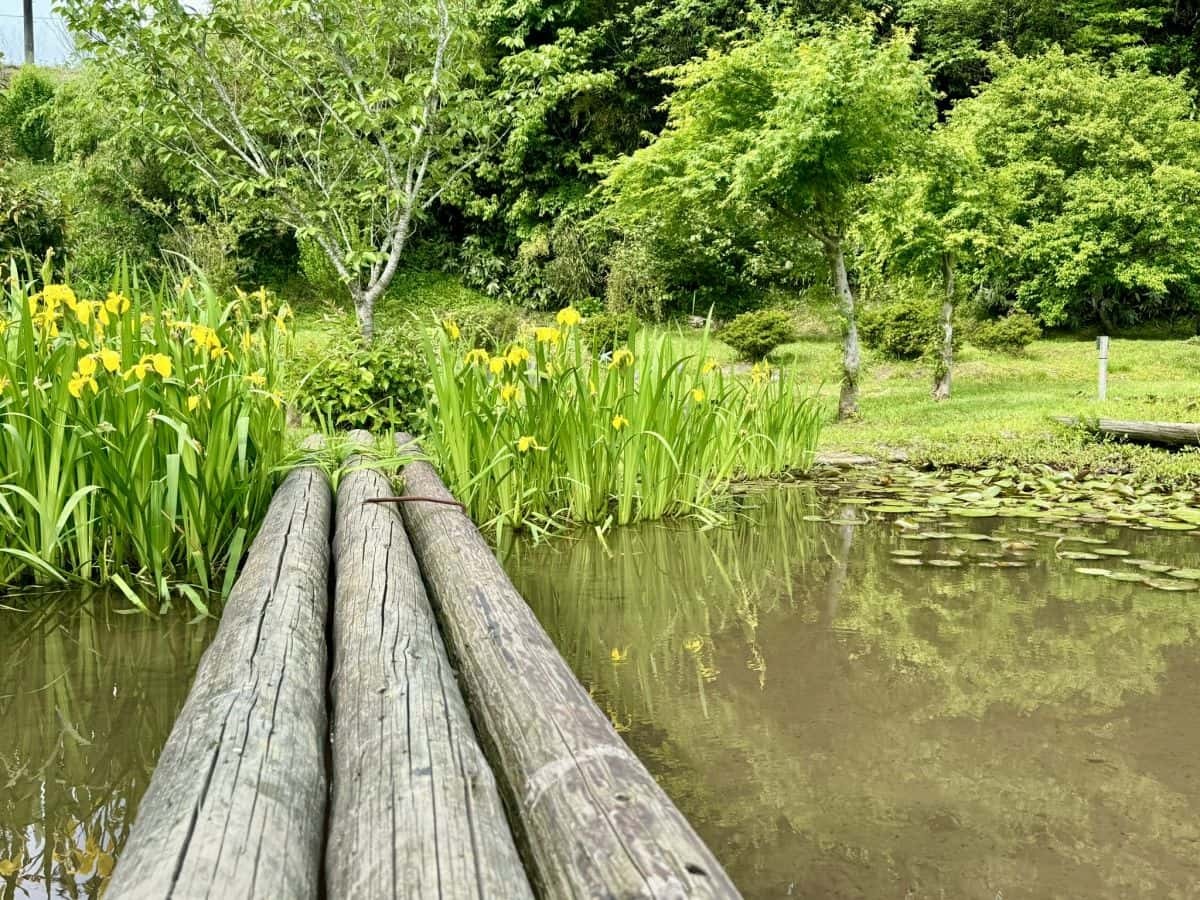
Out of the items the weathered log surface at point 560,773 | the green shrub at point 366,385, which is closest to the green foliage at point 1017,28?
the green shrub at point 366,385

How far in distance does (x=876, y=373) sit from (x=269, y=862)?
35.9ft

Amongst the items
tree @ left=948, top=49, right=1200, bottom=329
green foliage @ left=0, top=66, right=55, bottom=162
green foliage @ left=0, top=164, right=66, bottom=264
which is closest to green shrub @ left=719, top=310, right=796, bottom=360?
tree @ left=948, top=49, right=1200, bottom=329

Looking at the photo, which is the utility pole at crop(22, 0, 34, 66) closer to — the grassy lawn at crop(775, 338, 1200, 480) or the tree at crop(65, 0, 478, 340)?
the tree at crop(65, 0, 478, 340)

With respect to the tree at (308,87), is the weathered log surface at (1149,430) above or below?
below

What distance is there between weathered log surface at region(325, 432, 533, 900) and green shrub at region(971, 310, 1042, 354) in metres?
11.5

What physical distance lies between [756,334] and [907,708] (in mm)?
10029

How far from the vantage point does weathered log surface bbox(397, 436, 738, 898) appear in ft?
2.86

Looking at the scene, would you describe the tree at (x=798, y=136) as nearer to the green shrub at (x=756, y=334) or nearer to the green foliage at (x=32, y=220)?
the green shrub at (x=756, y=334)

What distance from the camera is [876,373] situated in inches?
435

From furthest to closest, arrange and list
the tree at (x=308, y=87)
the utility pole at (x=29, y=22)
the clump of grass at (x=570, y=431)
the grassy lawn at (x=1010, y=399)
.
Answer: the utility pole at (x=29, y=22) → the tree at (x=308, y=87) → the grassy lawn at (x=1010, y=399) → the clump of grass at (x=570, y=431)

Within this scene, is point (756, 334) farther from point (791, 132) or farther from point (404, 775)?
point (404, 775)

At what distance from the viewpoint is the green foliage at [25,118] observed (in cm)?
2136

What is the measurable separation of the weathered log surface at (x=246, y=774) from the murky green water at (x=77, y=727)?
0.65 feet

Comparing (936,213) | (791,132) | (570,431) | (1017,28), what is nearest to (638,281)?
(936,213)
